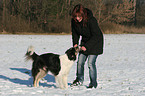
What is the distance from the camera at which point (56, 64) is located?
617 cm

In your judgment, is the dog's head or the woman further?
the dog's head

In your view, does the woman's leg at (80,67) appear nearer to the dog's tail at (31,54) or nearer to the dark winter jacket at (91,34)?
the dark winter jacket at (91,34)

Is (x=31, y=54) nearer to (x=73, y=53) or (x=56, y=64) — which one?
(x=56, y=64)

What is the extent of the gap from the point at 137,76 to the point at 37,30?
89.3ft

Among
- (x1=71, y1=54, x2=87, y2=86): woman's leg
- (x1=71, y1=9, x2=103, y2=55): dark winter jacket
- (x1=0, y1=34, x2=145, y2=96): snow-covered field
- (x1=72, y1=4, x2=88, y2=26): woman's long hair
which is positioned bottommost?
(x1=0, y1=34, x2=145, y2=96): snow-covered field

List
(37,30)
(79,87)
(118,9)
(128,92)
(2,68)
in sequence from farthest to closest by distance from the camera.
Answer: (118,9) → (37,30) → (2,68) → (79,87) → (128,92)

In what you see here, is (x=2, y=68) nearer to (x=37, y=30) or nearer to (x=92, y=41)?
(x=92, y=41)

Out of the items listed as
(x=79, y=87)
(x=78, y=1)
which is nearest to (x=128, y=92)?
(x=79, y=87)

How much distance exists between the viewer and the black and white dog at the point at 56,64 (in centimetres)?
604

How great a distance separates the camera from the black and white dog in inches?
238

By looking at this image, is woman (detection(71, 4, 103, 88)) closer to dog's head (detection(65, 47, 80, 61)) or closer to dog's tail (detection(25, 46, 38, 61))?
dog's head (detection(65, 47, 80, 61))

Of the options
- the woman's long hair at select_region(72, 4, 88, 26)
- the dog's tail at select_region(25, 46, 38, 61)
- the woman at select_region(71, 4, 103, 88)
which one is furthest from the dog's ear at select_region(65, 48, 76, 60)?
the dog's tail at select_region(25, 46, 38, 61)

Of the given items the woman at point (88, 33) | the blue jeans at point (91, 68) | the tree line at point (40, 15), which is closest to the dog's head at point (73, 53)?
the woman at point (88, 33)

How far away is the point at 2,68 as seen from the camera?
31.9 feet
